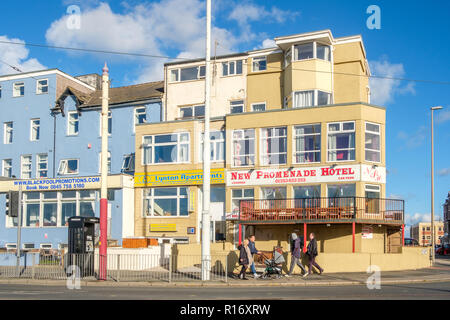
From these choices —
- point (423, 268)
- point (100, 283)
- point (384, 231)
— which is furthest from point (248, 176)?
point (100, 283)

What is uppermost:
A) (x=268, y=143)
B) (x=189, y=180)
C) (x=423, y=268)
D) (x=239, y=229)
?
(x=268, y=143)

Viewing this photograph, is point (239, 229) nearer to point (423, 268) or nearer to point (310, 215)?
point (310, 215)

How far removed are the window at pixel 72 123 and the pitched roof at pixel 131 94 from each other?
1.16 m

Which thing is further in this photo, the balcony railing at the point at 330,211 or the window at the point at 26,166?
the window at the point at 26,166

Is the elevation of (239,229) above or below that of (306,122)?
below

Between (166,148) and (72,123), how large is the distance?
10.2 meters

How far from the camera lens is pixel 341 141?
96.9 feet

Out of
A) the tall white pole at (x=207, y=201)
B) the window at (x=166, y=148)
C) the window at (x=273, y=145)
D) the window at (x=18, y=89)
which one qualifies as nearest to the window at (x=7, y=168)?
the window at (x=18, y=89)

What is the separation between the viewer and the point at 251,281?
20.5m

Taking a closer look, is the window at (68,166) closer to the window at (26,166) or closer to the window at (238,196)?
the window at (26,166)

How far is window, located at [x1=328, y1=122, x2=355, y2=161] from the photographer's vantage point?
96.0ft

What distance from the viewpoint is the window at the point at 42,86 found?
4053 centimetres
